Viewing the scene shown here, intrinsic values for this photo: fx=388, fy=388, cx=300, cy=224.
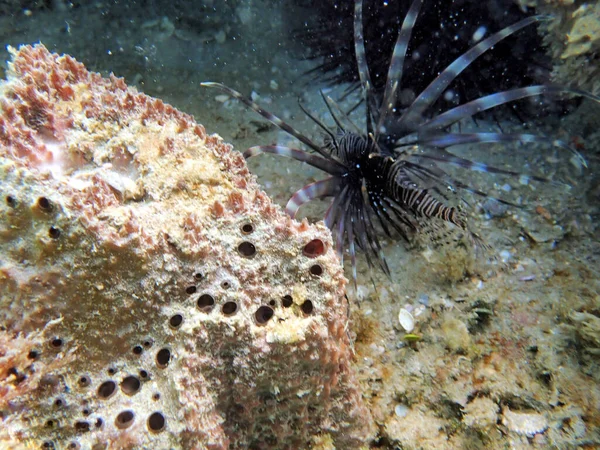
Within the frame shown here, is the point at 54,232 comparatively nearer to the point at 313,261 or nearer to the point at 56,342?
the point at 56,342

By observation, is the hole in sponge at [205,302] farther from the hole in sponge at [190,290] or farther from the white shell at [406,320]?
the white shell at [406,320]

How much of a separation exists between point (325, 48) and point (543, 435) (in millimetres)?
3791

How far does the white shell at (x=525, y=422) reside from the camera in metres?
1.91

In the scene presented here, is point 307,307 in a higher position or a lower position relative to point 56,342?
higher

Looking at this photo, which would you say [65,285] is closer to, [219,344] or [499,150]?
[219,344]

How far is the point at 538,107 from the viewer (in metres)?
3.72

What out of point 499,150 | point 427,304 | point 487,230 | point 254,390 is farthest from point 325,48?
point 254,390

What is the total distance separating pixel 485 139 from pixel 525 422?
5.10 ft

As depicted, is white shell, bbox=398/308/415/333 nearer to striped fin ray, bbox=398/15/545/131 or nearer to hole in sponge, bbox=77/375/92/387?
striped fin ray, bbox=398/15/545/131

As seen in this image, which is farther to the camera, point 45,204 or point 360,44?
point 360,44

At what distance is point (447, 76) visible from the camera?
242 cm

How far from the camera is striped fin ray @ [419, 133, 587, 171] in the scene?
2.22 meters

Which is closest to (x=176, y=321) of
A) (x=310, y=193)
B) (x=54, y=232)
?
(x=54, y=232)

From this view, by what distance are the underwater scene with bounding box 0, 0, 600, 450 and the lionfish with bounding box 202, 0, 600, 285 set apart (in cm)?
2
